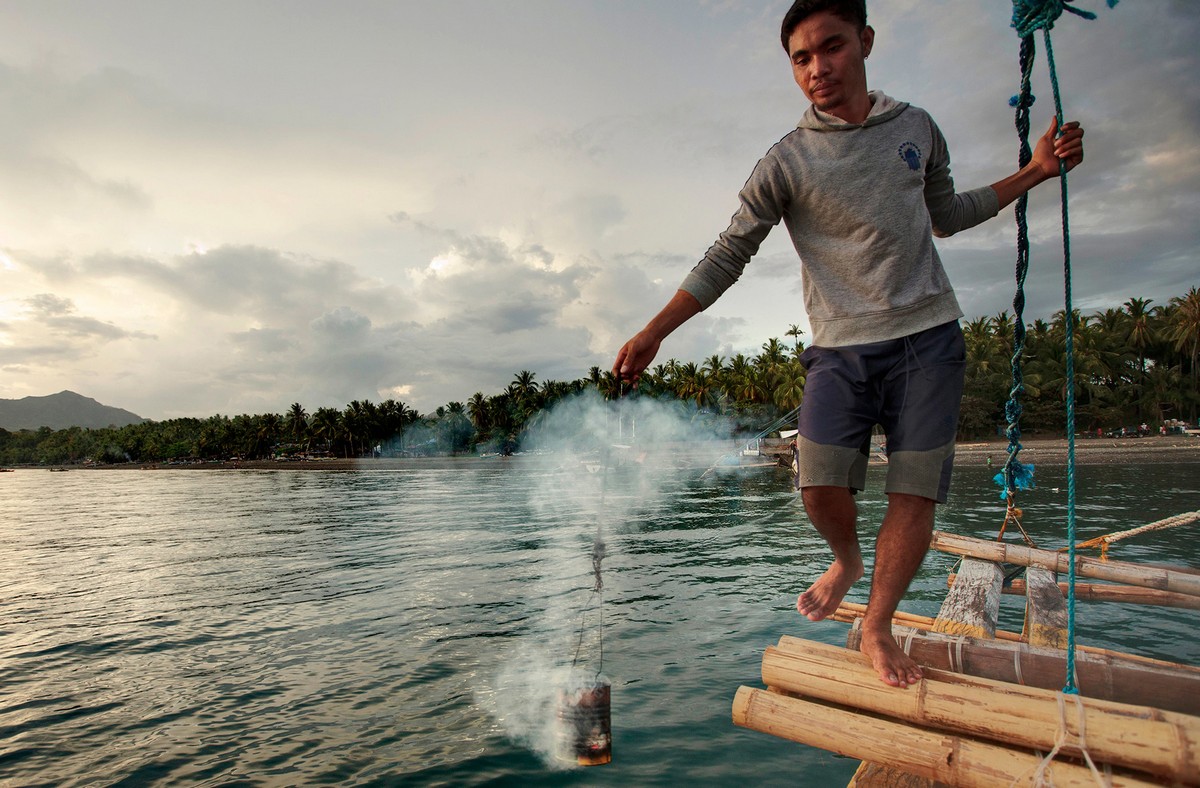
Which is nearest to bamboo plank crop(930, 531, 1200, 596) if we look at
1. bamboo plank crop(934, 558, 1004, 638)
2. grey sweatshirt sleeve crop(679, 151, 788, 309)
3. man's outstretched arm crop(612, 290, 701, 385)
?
bamboo plank crop(934, 558, 1004, 638)

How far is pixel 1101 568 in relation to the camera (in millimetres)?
7172

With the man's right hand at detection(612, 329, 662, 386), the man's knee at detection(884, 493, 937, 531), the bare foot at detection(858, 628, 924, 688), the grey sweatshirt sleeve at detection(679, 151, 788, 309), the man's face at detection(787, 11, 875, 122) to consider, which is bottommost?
the bare foot at detection(858, 628, 924, 688)

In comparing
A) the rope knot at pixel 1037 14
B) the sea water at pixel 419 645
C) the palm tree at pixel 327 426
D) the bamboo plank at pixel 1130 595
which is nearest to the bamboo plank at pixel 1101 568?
the bamboo plank at pixel 1130 595

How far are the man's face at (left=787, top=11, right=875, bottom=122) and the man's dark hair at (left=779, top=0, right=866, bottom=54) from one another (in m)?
0.02

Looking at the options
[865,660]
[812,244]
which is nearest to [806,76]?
[812,244]

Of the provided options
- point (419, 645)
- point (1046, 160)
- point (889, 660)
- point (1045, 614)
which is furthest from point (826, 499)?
point (419, 645)

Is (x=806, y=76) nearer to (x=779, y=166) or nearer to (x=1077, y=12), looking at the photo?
(x=779, y=166)

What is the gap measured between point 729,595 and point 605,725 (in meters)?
7.12

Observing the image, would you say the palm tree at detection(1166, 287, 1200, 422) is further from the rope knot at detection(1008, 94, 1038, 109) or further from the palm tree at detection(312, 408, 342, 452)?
the palm tree at detection(312, 408, 342, 452)

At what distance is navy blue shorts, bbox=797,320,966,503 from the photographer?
2893mm

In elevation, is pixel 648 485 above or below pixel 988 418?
below

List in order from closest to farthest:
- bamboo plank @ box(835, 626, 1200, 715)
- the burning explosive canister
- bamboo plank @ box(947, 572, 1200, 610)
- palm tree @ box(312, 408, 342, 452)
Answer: bamboo plank @ box(835, 626, 1200, 715) → the burning explosive canister → bamboo plank @ box(947, 572, 1200, 610) → palm tree @ box(312, 408, 342, 452)

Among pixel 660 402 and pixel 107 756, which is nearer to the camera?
pixel 107 756

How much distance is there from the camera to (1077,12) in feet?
10.2
